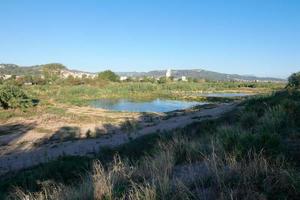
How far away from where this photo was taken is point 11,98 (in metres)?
36.2

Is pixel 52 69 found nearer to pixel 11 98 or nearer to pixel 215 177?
pixel 11 98

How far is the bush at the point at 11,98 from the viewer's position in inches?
1426

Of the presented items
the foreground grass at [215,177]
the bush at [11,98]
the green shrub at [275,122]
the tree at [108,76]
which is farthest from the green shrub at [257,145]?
the tree at [108,76]

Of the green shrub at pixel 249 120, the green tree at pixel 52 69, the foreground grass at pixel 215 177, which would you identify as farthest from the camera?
the green tree at pixel 52 69

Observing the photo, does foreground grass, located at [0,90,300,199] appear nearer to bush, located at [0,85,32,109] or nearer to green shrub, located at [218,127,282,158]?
green shrub, located at [218,127,282,158]

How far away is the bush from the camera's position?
3622cm

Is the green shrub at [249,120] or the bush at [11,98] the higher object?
the green shrub at [249,120]

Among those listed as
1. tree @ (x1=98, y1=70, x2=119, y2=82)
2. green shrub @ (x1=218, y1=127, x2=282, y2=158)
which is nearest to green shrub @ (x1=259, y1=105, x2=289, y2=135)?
green shrub @ (x1=218, y1=127, x2=282, y2=158)

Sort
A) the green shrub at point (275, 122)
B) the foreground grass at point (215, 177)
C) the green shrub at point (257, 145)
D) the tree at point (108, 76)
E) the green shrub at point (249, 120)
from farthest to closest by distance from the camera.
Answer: the tree at point (108, 76) → the green shrub at point (249, 120) → the green shrub at point (275, 122) → the green shrub at point (257, 145) → the foreground grass at point (215, 177)

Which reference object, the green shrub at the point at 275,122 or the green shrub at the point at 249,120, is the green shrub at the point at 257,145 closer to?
the green shrub at the point at 275,122

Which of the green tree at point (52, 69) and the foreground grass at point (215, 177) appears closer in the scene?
the foreground grass at point (215, 177)

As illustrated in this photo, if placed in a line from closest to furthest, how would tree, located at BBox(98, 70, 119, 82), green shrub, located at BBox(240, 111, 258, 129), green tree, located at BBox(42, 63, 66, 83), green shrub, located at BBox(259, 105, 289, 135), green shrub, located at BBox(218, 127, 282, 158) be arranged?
green shrub, located at BBox(218, 127, 282, 158) → green shrub, located at BBox(259, 105, 289, 135) → green shrub, located at BBox(240, 111, 258, 129) → tree, located at BBox(98, 70, 119, 82) → green tree, located at BBox(42, 63, 66, 83)

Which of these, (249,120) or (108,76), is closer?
(249,120)

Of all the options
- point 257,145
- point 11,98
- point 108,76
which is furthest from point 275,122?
point 108,76
